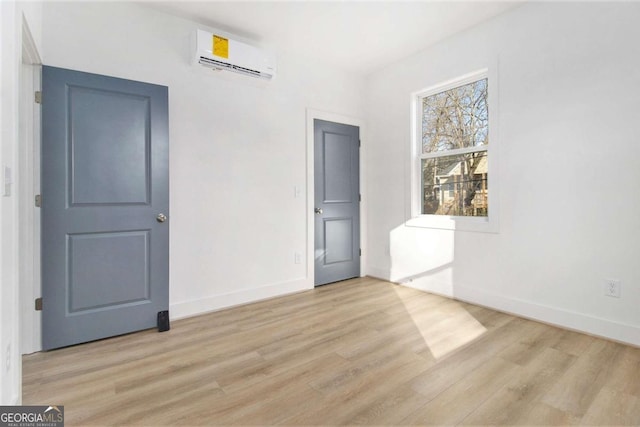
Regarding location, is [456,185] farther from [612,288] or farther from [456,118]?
[612,288]

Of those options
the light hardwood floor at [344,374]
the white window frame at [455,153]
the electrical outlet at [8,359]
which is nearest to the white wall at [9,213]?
the electrical outlet at [8,359]

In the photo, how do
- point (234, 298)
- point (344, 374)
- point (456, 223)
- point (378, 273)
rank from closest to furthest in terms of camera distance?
point (344, 374), point (234, 298), point (456, 223), point (378, 273)

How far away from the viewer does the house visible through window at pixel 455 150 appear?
315 cm

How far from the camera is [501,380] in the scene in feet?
5.93

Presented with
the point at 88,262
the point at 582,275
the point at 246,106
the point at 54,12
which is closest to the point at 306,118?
the point at 246,106

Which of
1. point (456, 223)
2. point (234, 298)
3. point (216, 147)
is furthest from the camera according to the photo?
point (456, 223)

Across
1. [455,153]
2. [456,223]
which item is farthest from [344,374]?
[455,153]

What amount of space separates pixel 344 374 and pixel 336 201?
2.38 meters

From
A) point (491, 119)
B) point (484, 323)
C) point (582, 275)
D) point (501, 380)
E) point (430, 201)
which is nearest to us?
point (501, 380)

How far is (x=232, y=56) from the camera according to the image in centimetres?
287

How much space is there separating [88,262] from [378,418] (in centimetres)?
227

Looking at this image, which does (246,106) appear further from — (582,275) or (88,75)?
(582,275)

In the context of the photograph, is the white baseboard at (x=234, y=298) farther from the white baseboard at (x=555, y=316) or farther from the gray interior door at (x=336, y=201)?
the white baseboard at (x=555, y=316)

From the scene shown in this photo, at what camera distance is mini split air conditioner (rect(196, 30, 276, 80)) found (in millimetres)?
2730
